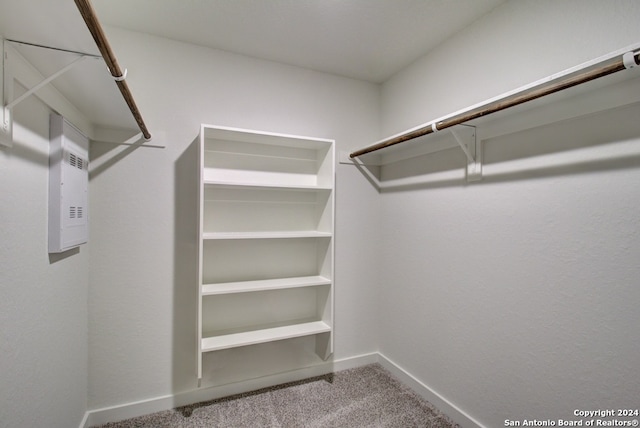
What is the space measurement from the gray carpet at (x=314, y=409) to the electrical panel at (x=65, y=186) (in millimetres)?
1226

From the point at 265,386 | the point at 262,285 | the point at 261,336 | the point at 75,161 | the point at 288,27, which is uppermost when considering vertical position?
the point at 288,27

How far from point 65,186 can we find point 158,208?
55cm

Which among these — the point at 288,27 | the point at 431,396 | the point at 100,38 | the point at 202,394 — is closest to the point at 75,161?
the point at 100,38

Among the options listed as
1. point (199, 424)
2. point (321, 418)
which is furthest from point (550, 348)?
point (199, 424)

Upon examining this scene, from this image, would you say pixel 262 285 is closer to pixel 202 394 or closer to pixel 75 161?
pixel 202 394

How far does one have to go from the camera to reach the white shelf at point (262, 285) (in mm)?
1788

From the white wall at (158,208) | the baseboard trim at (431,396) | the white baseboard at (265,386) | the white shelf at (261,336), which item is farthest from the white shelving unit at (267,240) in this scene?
the baseboard trim at (431,396)

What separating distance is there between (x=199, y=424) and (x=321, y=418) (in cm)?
73

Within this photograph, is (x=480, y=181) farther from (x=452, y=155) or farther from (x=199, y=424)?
(x=199, y=424)

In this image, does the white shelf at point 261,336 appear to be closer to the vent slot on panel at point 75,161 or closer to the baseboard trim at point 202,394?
the baseboard trim at point 202,394

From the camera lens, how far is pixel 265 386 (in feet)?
6.98

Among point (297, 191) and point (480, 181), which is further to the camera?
point (297, 191)

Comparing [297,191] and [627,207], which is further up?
[297,191]

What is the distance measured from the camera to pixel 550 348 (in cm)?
132
